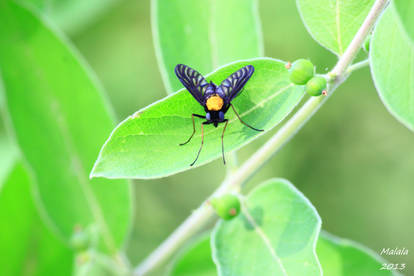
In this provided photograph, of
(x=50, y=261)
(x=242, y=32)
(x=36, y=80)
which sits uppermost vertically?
(x=36, y=80)

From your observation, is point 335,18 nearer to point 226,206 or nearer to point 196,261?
point 226,206

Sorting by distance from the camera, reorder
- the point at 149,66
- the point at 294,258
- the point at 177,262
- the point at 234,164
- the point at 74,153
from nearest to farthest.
Answer: the point at 294,258 → the point at 234,164 → the point at 74,153 → the point at 177,262 → the point at 149,66

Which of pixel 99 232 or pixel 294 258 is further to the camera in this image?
pixel 99 232

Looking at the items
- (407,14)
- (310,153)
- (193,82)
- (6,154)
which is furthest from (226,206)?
(310,153)

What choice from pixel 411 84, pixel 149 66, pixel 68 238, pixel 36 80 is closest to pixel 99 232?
pixel 68 238

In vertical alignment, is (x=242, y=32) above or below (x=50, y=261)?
above

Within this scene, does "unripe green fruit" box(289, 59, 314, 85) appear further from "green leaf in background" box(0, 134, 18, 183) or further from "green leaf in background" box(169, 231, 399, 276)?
"green leaf in background" box(0, 134, 18, 183)

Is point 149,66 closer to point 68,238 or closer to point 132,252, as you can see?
point 132,252

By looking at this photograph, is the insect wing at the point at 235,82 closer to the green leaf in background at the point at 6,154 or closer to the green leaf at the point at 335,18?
the green leaf at the point at 335,18

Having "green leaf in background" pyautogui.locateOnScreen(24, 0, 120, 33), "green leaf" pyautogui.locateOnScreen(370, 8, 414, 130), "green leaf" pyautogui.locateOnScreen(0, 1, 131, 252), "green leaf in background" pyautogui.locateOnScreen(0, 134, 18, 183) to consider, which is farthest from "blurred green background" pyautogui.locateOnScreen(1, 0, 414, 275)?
"green leaf" pyautogui.locateOnScreen(370, 8, 414, 130)
